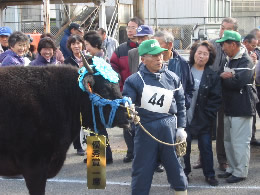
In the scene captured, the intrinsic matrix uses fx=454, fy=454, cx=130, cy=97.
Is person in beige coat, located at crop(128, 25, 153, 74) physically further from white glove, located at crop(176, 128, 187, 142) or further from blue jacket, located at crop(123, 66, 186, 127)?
white glove, located at crop(176, 128, 187, 142)

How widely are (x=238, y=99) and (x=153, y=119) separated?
6.53 ft

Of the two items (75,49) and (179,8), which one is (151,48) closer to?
(75,49)

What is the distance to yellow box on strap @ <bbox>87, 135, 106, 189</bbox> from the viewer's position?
477cm

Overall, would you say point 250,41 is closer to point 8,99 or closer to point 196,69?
point 196,69

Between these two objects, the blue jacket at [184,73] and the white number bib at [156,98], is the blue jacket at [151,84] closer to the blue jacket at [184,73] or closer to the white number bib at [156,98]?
the white number bib at [156,98]

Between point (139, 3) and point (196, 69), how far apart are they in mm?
10393

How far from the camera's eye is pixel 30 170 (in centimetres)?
444

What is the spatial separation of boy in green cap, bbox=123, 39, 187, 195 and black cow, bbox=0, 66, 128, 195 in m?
0.31

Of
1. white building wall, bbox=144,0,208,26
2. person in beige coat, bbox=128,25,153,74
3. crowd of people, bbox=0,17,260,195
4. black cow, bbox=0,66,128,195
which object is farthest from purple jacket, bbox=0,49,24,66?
white building wall, bbox=144,0,208,26

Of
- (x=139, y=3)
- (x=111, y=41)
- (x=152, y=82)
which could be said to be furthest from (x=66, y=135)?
(x=139, y=3)

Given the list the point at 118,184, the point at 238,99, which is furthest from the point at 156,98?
the point at 118,184

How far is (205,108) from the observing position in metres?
6.27

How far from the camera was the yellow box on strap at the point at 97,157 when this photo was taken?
15.7ft

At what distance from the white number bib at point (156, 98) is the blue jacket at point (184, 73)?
1222 mm
